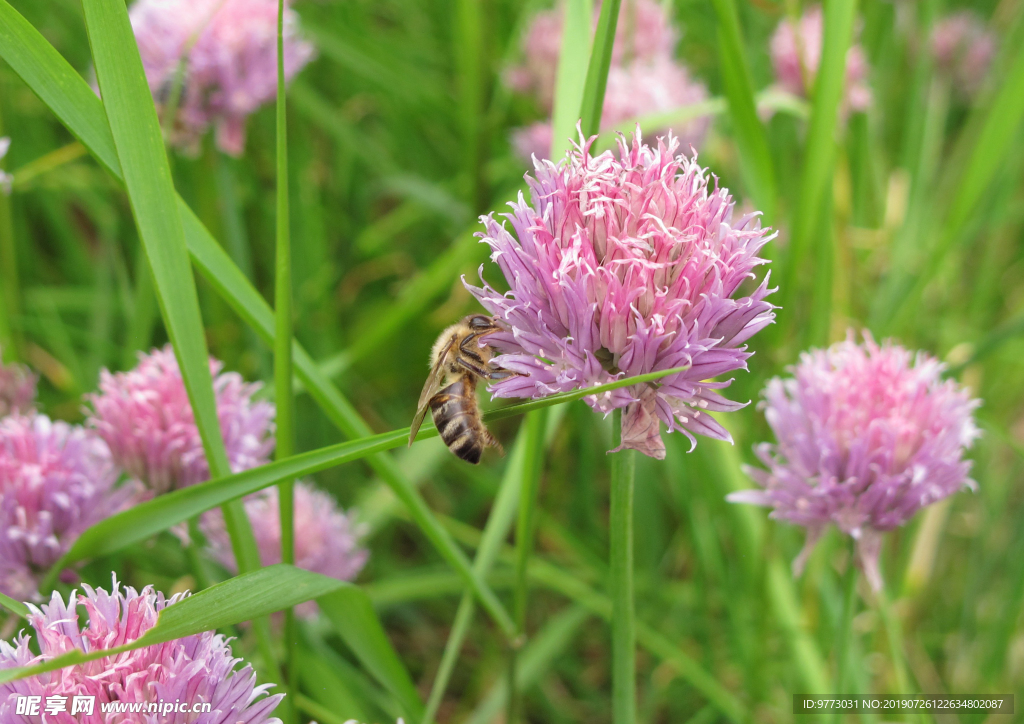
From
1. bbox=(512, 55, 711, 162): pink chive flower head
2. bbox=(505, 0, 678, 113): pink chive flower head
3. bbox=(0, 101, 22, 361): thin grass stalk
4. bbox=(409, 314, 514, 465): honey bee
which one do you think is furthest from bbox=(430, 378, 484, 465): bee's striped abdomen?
bbox=(505, 0, 678, 113): pink chive flower head

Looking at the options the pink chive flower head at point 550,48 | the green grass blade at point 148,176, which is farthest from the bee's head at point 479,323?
the pink chive flower head at point 550,48

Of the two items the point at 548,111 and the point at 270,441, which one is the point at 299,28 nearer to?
the point at 548,111

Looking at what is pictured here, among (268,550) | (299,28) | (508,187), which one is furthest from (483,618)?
(299,28)

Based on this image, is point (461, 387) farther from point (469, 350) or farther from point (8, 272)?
point (8, 272)

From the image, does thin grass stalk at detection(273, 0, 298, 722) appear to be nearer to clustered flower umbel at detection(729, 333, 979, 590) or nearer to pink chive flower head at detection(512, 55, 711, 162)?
clustered flower umbel at detection(729, 333, 979, 590)

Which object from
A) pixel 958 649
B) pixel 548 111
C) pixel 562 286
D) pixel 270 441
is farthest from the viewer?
pixel 548 111

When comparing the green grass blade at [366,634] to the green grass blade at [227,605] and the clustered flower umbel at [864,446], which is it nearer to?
the green grass blade at [227,605]

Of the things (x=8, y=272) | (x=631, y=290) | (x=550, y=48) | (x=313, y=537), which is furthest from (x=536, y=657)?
(x=550, y=48)
